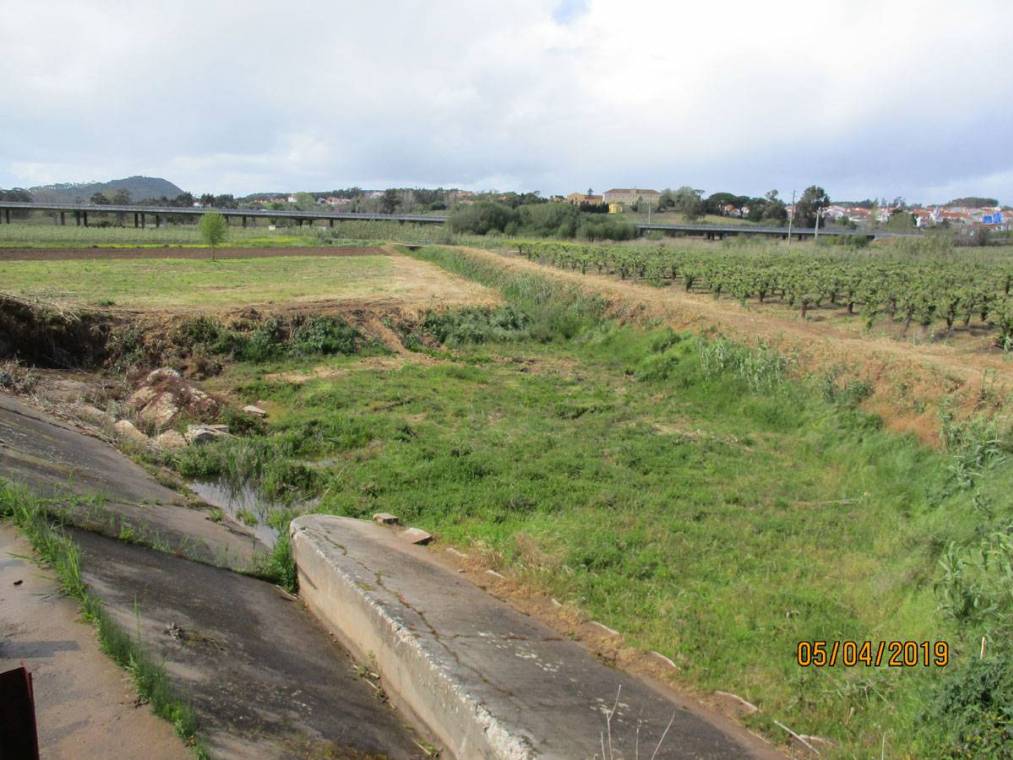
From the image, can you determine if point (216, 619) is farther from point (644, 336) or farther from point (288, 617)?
point (644, 336)

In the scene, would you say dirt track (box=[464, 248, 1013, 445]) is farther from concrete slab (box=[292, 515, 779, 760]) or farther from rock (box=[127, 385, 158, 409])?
rock (box=[127, 385, 158, 409])

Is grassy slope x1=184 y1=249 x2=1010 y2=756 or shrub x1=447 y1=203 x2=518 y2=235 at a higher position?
shrub x1=447 y1=203 x2=518 y2=235

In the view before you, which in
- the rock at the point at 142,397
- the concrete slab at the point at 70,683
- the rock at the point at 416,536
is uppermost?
the concrete slab at the point at 70,683

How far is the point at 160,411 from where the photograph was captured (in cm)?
1305

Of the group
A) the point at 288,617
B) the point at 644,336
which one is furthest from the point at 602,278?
the point at 288,617

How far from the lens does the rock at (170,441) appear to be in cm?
1156

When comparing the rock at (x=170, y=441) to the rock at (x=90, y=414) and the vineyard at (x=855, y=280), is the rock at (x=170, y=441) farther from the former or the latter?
the vineyard at (x=855, y=280)

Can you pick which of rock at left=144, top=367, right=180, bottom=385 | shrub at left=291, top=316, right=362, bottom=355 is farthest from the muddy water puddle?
shrub at left=291, top=316, right=362, bottom=355

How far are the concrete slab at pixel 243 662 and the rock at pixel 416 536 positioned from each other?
6.03ft

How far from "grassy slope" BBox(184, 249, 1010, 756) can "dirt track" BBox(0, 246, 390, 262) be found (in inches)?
960

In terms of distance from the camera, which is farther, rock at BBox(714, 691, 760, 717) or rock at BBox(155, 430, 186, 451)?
rock at BBox(155, 430, 186, 451)

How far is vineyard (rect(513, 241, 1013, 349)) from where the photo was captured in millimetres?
17266
